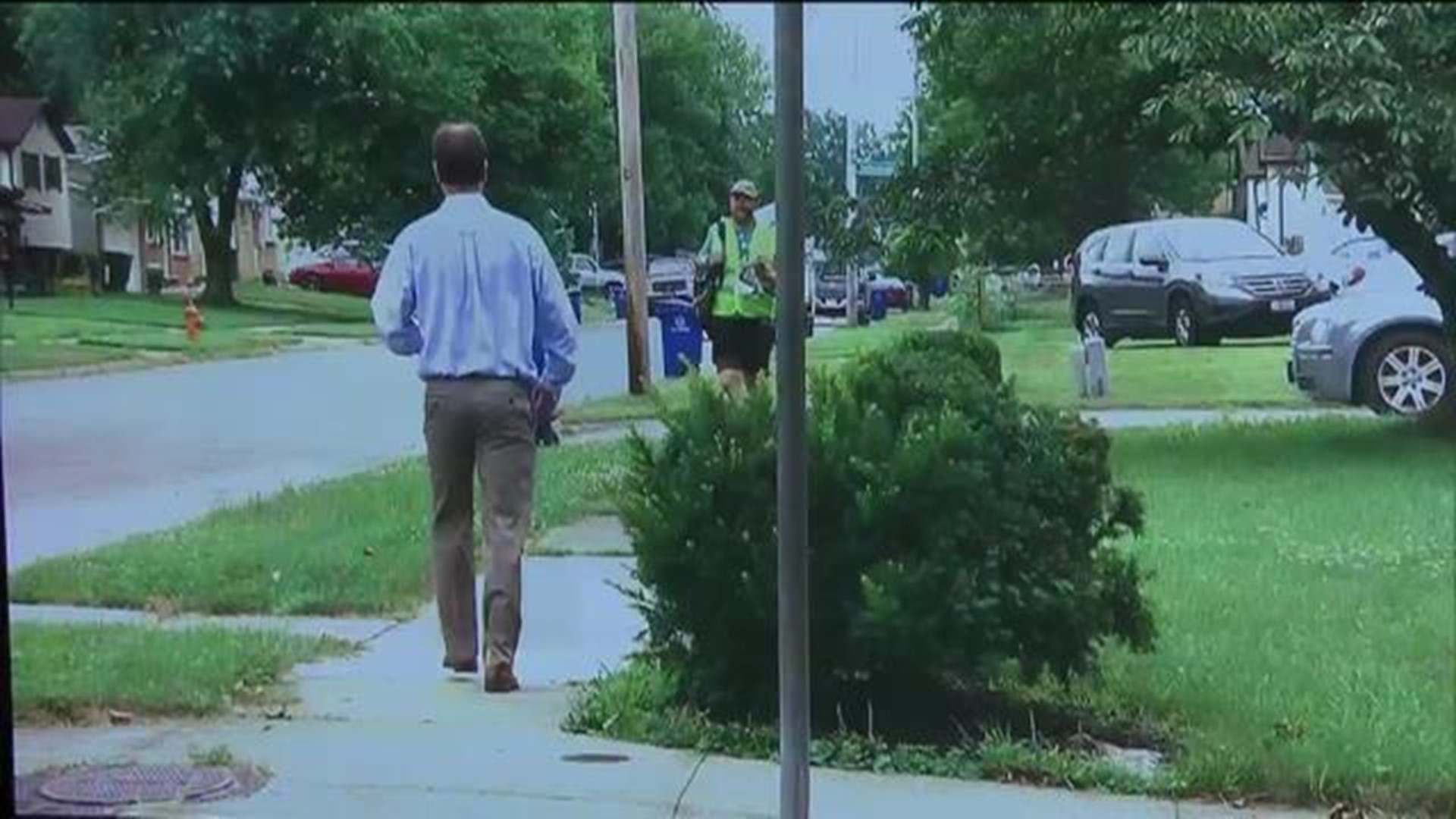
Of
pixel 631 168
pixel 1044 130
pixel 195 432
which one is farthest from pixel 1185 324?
pixel 195 432

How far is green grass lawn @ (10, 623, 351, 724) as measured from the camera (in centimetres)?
579

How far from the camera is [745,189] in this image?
16.9ft

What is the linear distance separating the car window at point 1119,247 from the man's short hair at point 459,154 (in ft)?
5.16

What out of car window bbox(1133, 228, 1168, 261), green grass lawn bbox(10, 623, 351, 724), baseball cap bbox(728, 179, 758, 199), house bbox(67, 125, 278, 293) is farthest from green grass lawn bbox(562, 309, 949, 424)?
green grass lawn bbox(10, 623, 351, 724)

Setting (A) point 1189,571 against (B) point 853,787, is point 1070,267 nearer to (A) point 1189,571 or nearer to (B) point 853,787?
(A) point 1189,571

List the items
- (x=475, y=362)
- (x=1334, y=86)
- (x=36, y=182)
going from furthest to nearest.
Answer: (x=475, y=362), (x=36, y=182), (x=1334, y=86)

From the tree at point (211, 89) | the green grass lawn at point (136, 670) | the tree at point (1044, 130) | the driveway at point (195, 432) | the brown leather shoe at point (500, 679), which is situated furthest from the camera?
the brown leather shoe at point (500, 679)

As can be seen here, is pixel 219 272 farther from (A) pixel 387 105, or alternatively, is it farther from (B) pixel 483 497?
(B) pixel 483 497

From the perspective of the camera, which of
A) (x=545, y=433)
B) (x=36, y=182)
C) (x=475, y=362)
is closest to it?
(x=36, y=182)

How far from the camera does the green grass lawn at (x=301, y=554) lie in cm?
583

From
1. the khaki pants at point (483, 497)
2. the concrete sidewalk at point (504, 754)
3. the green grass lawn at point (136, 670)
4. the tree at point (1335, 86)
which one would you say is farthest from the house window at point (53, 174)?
the tree at point (1335, 86)

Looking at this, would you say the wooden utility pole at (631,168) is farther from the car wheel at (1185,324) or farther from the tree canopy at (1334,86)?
the car wheel at (1185,324)

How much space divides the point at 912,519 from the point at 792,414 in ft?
3.80

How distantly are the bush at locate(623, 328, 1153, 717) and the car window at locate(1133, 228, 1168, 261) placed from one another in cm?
52
